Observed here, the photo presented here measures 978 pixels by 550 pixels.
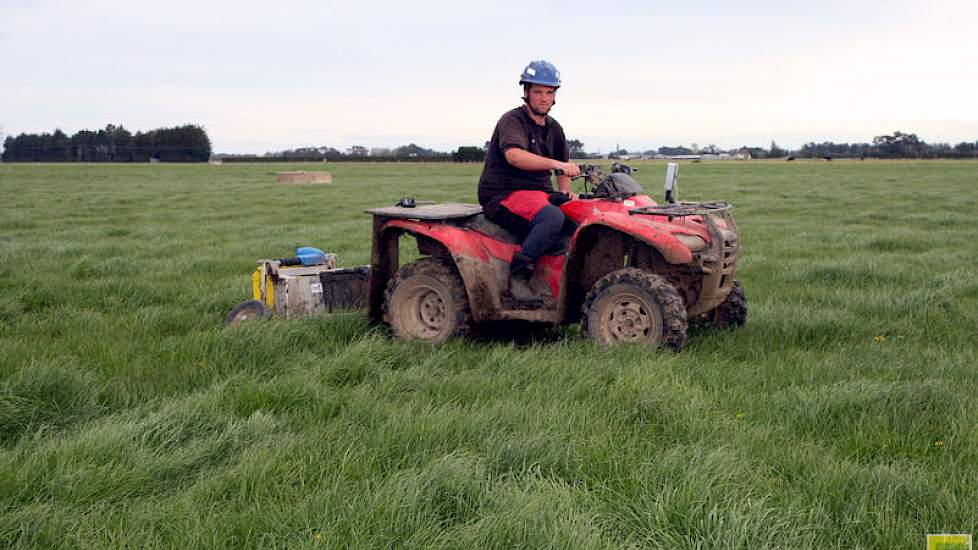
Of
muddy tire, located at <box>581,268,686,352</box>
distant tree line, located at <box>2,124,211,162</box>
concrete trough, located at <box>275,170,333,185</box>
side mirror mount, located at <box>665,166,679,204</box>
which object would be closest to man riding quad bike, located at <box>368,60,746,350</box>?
muddy tire, located at <box>581,268,686,352</box>

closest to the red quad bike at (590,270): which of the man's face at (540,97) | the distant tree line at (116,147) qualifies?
the man's face at (540,97)

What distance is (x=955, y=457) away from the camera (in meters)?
3.80

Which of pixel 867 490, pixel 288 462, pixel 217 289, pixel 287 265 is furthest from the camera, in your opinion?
pixel 217 289

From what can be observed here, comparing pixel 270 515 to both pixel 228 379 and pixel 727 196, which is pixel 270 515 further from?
pixel 727 196

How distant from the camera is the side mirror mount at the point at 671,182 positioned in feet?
20.1

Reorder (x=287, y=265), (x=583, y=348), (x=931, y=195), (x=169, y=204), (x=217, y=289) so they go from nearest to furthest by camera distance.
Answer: (x=583, y=348) → (x=287, y=265) → (x=217, y=289) → (x=169, y=204) → (x=931, y=195)

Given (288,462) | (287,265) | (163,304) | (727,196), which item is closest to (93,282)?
(163,304)

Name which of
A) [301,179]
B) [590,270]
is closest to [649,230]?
[590,270]

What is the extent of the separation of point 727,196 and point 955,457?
2146 centimetres

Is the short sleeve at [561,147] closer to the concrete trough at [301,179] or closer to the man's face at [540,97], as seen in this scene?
the man's face at [540,97]

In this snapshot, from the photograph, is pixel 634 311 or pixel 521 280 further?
pixel 521 280

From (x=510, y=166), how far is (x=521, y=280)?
2.78 ft

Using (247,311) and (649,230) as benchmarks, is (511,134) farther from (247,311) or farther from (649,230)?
(247,311)

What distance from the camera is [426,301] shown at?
6.34 m
